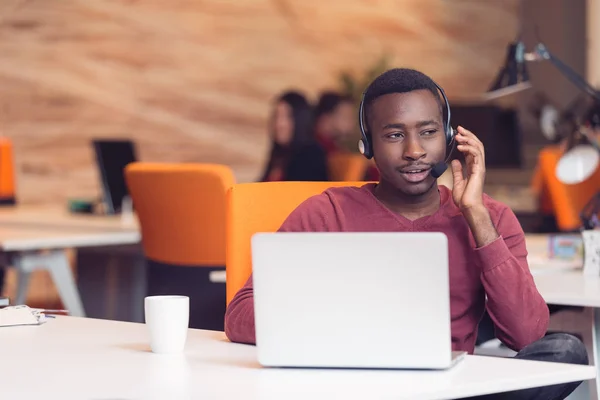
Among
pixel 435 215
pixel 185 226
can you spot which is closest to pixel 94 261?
pixel 185 226

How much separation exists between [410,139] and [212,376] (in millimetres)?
676

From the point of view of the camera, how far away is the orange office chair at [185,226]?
11.8 ft

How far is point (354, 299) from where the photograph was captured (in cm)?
147

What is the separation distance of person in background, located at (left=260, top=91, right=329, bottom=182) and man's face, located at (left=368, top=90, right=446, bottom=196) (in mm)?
3700

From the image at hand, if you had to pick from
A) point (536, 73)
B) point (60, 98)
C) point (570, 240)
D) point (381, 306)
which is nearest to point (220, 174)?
point (570, 240)

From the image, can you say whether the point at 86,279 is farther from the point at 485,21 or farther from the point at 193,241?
the point at 485,21

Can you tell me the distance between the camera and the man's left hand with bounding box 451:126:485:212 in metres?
1.91

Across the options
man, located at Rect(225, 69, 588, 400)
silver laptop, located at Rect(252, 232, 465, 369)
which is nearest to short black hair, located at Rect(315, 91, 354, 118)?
man, located at Rect(225, 69, 588, 400)

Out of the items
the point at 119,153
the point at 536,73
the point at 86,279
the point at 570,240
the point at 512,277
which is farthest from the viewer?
the point at 536,73

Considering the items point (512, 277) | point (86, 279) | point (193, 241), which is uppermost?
point (512, 277)

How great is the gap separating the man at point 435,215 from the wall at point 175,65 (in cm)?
577

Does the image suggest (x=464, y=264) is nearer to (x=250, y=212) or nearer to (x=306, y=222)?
(x=306, y=222)

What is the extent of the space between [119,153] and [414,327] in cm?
404

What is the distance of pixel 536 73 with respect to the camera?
9352mm
